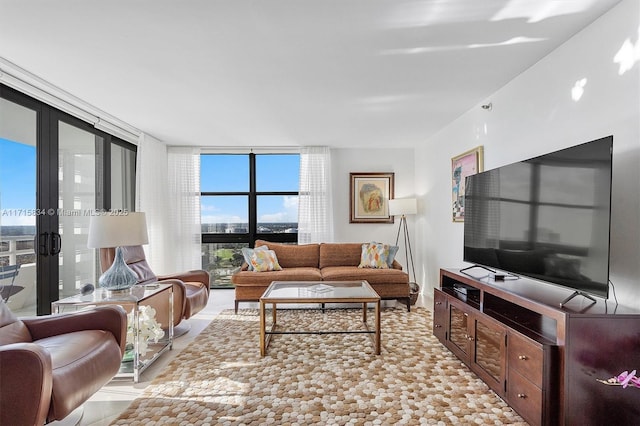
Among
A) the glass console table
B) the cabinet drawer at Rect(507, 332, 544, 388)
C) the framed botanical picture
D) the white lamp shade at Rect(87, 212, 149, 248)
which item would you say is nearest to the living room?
the cabinet drawer at Rect(507, 332, 544, 388)

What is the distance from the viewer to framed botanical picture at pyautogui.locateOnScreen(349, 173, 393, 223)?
212 inches

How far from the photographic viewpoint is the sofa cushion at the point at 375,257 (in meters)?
4.38

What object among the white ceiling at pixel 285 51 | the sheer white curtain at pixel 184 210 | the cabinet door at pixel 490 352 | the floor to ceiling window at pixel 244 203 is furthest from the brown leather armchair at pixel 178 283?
the cabinet door at pixel 490 352

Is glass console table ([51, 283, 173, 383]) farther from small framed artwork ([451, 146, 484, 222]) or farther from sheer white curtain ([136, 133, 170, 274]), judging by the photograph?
small framed artwork ([451, 146, 484, 222])

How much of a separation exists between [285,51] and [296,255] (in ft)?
9.82

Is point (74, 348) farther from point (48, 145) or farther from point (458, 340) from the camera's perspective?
point (458, 340)

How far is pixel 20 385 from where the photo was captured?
138 cm

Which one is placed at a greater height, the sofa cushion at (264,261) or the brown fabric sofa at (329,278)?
the sofa cushion at (264,261)

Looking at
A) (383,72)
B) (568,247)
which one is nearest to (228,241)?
(383,72)

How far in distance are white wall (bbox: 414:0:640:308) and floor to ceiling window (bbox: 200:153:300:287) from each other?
3079mm

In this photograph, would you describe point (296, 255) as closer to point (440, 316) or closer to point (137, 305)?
point (440, 316)

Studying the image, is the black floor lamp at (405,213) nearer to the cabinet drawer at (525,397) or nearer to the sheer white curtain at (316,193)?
the sheer white curtain at (316,193)

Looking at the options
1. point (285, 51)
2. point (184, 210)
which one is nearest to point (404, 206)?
point (285, 51)

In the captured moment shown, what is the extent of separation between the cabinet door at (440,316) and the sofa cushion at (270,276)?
5.08 feet
